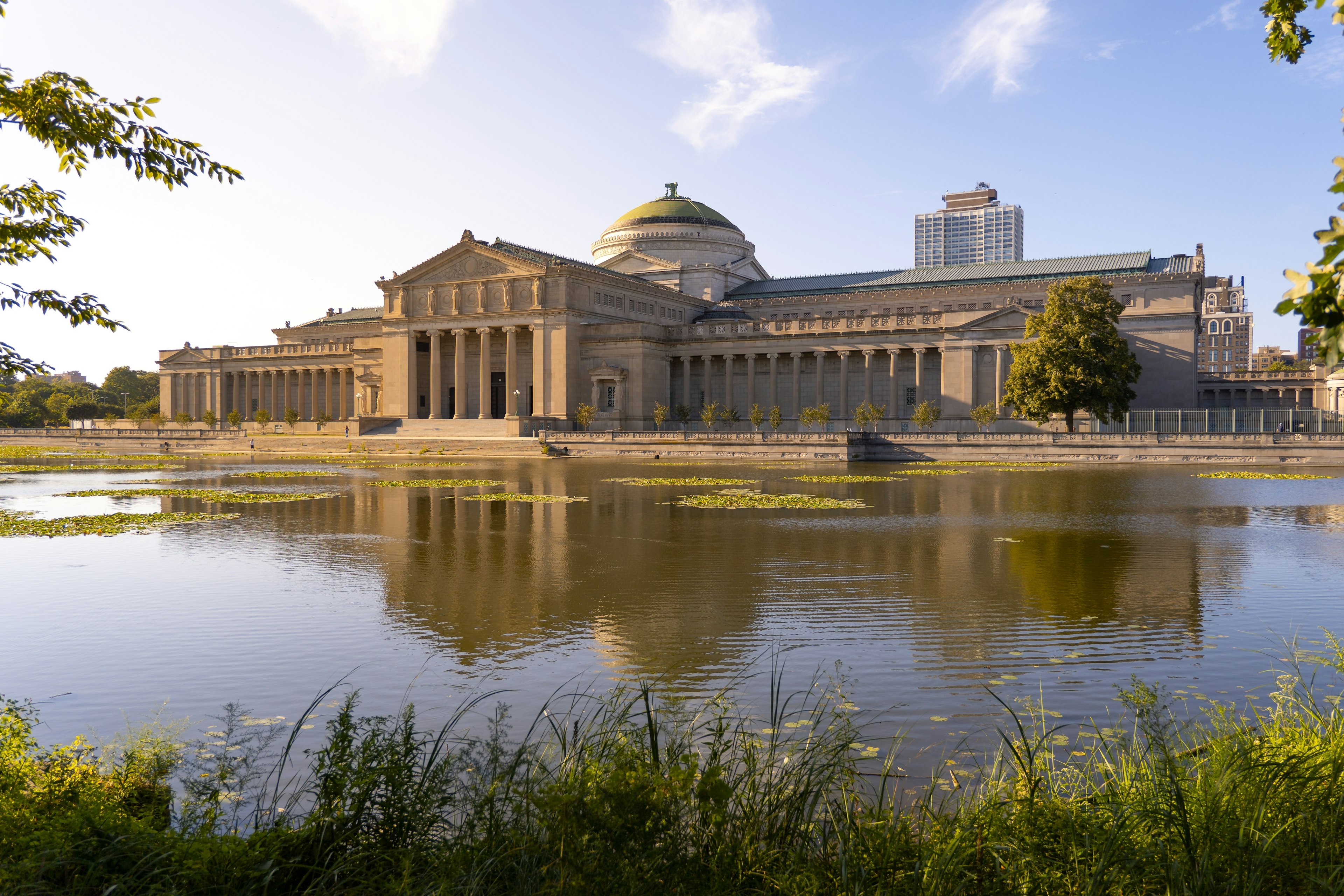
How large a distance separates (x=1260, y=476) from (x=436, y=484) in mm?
39877

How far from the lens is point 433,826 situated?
632 centimetres

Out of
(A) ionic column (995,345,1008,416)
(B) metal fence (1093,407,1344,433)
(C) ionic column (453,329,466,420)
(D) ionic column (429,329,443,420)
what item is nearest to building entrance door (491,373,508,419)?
(C) ionic column (453,329,466,420)

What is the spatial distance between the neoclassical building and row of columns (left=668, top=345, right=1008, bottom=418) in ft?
0.68

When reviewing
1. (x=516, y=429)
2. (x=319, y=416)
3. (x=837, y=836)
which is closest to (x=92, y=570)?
(x=837, y=836)

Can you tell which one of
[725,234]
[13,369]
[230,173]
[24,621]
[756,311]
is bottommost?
[24,621]

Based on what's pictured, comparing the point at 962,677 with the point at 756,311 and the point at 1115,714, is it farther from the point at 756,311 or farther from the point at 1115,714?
the point at 756,311

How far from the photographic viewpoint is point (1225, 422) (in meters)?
65.4

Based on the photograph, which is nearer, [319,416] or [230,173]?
[230,173]

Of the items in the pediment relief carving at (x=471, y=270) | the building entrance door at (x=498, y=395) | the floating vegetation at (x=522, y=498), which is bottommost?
the floating vegetation at (x=522, y=498)

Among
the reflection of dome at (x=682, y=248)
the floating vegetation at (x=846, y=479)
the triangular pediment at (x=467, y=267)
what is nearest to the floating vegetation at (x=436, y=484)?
the floating vegetation at (x=846, y=479)

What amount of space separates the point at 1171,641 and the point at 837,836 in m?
8.39

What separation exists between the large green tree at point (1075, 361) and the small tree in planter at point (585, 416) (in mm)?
36350

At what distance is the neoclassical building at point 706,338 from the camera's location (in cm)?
8306

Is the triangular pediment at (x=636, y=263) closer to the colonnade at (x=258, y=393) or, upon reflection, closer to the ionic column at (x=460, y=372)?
the ionic column at (x=460, y=372)
